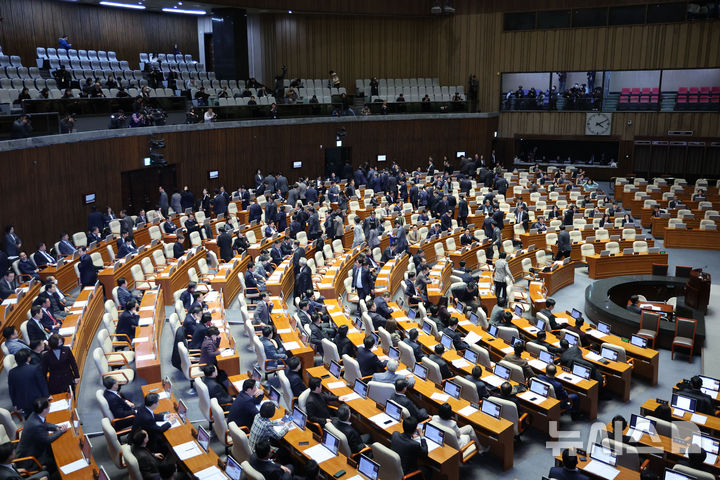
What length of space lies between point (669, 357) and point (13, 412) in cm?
1173

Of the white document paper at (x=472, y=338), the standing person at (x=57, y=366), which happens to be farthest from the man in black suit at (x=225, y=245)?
the standing person at (x=57, y=366)

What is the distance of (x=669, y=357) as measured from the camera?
12.4m

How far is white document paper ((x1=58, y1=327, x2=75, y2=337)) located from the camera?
31.5 feet

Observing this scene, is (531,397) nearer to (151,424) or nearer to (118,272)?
(151,424)

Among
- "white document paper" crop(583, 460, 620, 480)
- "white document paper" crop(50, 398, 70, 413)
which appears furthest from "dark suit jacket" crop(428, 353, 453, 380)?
"white document paper" crop(50, 398, 70, 413)

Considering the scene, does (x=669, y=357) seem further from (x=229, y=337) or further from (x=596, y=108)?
(x=596, y=108)

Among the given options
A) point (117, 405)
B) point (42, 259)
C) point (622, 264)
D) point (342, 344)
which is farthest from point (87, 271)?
point (622, 264)

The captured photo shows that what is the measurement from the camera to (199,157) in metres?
22.4

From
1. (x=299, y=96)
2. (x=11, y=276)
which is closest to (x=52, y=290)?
(x=11, y=276)

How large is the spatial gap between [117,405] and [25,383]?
3.92ft

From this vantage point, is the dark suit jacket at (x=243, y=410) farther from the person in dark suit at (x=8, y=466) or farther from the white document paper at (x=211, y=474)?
the person in dark suit at (x=8, y=466)

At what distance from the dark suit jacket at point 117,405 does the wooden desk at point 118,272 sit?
5731 mm

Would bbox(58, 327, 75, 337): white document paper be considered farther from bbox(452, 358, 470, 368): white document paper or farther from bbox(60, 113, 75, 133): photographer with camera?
bbox(60, 113, 75, 133): photographer with camera

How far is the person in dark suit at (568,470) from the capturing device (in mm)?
6734
